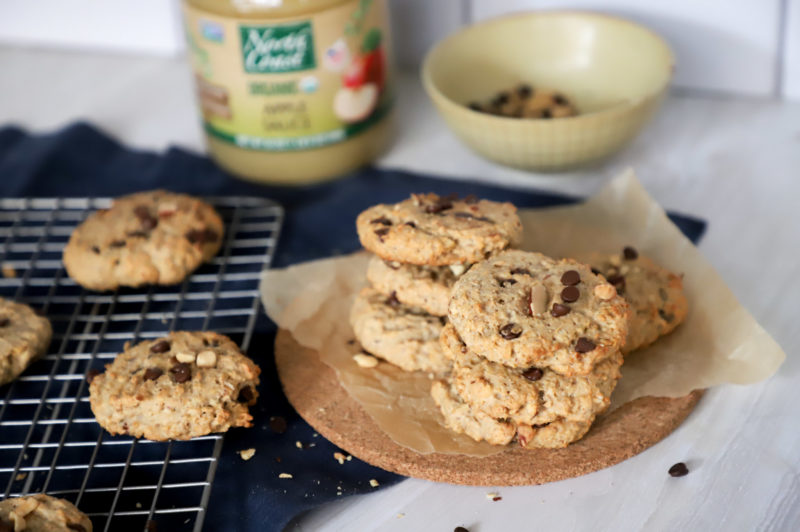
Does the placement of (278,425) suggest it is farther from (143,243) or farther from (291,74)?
(291,74)

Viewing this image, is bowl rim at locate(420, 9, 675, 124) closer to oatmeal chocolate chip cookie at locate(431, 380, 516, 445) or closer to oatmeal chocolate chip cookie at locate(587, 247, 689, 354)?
oatmeal chocolate chip cookie at locate(587, 247, 689, 354)

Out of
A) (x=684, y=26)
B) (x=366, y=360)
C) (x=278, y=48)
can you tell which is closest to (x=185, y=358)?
(x=366, y=360)

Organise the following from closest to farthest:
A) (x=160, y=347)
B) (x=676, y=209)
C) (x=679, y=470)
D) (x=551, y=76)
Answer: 1. (x=679, y=470)
2. (x=160, y=347)
3. (x=676, y=209)
4. (x=551, y=76)

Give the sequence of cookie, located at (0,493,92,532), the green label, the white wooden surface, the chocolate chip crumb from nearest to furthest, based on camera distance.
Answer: cookie, located at (0,493,92,532) → the white wooden surface → the chocolate chip crumb → the green label

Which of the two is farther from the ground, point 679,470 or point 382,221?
point 382,221

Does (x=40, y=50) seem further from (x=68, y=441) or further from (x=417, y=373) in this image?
(x=417, y=373)

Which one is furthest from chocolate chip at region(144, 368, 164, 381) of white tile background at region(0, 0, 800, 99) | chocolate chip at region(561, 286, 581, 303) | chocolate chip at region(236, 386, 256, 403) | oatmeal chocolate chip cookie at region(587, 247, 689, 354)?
white tile background at region(0, 0, 800, 99)
